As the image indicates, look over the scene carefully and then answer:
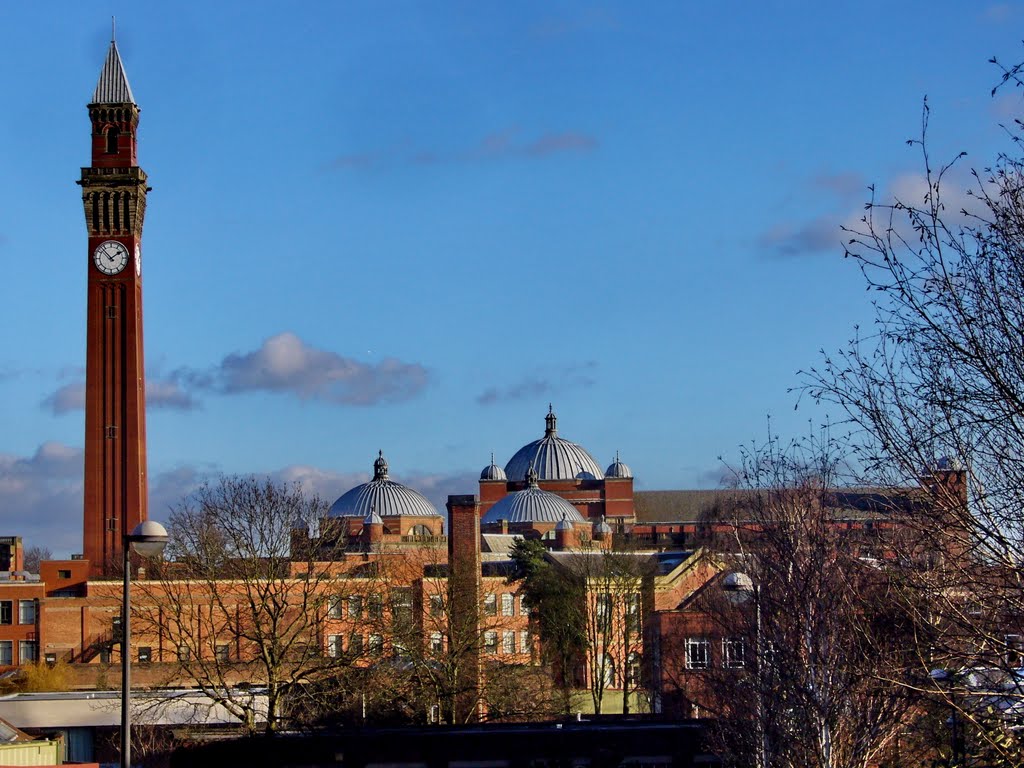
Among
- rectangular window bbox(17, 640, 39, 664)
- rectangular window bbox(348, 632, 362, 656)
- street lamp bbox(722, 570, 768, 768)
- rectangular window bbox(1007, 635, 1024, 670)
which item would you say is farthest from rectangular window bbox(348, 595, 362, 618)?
rectangular window bbox(17, 640, 39, 664)

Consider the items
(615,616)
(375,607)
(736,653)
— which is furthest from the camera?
(615,616)

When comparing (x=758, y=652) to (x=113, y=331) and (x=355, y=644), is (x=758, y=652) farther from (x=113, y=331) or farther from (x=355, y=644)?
(x=113, y=331)

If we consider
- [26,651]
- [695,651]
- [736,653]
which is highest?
[736,653]

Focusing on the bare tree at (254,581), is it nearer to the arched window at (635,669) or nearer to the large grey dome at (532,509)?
the arched window at (635,669)

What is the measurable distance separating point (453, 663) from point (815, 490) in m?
16.1

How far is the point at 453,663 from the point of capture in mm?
42250

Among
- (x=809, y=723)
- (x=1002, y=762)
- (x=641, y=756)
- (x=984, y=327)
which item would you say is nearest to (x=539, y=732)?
(x=641, y=756)

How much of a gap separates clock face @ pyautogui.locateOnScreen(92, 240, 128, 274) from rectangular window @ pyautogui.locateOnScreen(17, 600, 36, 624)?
18.8 meters

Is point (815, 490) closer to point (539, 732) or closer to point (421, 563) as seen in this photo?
point (539, 732)

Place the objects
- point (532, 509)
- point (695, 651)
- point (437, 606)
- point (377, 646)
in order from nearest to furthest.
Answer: point (377, 646)
point (437, 606)
point (695, 651)
point (532, 509)

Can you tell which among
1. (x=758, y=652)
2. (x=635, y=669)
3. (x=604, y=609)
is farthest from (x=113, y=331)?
(x=758, y=652)

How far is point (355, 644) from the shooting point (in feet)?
137

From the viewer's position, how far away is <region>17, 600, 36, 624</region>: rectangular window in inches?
2751

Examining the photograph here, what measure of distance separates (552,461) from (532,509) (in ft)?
46.3
